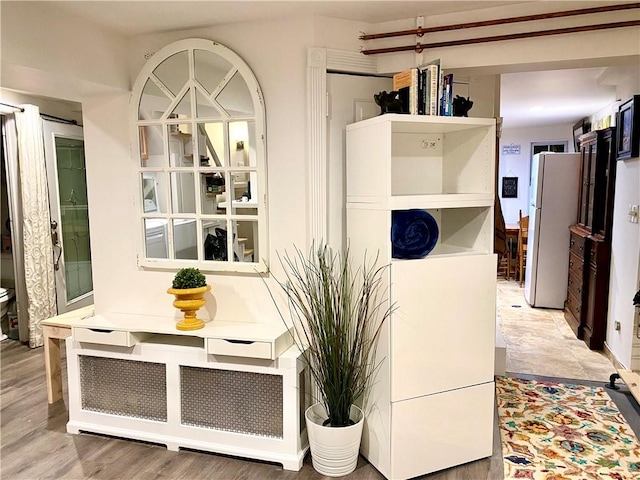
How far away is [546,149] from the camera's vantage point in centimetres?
846

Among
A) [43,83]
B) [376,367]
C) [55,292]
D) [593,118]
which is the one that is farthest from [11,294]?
[593,118]

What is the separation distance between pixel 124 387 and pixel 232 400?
691 mm

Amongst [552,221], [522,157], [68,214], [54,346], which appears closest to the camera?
[54,346]

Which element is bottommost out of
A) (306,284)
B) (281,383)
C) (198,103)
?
(281,383)

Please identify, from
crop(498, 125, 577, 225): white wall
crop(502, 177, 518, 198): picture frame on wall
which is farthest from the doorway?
crop(502, 177, 518, 198): picture frame on wall

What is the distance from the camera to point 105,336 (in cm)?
278

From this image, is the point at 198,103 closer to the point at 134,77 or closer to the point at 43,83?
the point at 134,77

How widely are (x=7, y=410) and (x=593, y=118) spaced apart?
7326 mm

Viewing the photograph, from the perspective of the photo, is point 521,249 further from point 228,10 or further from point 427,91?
point 228,10

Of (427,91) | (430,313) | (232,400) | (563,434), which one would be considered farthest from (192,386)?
(563,434)

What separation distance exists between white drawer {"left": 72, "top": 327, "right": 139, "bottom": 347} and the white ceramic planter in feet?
3.52

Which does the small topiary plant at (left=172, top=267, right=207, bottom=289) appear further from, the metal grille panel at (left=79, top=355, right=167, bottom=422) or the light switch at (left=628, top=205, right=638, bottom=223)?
the light switch at (left=628, top=205, right=638, bottom=223)

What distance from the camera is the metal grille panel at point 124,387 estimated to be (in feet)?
9.14

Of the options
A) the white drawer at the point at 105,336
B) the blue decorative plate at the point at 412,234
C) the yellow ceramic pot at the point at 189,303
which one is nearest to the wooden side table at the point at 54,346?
the white drawer at the point at 105,336
